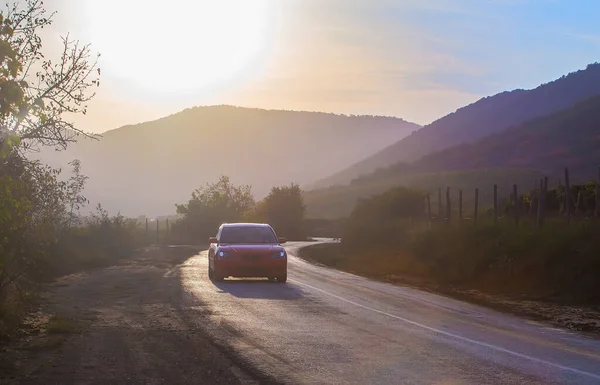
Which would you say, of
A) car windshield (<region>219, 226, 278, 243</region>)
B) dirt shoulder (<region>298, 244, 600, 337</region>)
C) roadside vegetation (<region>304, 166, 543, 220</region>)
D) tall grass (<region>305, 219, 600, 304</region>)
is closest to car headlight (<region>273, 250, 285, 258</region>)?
car windshield (<region>219, 226, 278, 243</region>)

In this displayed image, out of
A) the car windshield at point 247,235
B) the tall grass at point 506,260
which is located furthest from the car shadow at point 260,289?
the tall grass at point 506,260

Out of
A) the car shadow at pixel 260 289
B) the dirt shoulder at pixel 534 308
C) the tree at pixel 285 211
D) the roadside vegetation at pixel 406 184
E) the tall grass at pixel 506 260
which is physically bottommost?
the dirt shoulder at pixel 534 308

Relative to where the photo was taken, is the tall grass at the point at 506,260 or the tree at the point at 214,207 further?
the tree at the point at 214,207

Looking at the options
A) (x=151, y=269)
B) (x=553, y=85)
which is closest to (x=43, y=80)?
(x=151, y=269)

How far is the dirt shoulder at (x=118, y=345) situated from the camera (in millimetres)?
9688

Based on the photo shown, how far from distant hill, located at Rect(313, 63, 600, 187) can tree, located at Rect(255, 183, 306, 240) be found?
51832mm

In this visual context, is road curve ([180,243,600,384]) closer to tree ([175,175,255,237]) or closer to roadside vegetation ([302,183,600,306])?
roadside vegetation ([302,183,600,306])

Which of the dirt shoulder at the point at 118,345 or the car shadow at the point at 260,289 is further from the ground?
the car shadow at the point at 260,289

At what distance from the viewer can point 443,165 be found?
127812 mm

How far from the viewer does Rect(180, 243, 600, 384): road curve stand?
984 cm

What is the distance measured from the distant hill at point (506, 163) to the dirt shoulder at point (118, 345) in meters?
68.0

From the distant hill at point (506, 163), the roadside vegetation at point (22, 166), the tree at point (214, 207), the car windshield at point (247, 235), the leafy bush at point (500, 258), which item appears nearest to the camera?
the roadside vegetation at point (22, 166)

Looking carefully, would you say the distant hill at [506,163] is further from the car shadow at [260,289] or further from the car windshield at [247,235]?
the car shadow at [260,289]

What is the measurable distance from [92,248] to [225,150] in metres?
138
